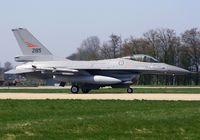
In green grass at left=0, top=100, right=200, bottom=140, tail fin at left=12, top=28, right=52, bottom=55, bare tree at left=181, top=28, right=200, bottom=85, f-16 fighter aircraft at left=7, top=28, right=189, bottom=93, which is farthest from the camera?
bare tree at left=181, top=28, right=200, bottom=85

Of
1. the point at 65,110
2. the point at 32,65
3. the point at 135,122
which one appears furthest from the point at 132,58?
the point at 135,122

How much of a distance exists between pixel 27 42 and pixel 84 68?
4968mm

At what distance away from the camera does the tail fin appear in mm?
30625

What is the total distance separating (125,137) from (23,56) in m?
22.9

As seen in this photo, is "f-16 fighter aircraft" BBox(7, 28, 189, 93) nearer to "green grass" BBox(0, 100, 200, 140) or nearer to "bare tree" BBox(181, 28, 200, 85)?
"green grass" BBox(0, 100, 200, 140)

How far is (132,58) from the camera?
29.8 m

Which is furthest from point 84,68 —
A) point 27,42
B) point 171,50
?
point 171,50

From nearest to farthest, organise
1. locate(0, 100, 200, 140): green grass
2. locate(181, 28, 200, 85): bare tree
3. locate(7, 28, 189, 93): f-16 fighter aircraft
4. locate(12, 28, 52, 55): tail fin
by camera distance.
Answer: locate(0, 100, 200, 140): green grass, locate(7, 28, 189, 93): f-16 fighter aircraft, locate(12, 28, 52, 55): tail fin, locate(181, 28, 200, 85): bare tree

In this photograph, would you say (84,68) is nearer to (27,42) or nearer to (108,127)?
(27,42)

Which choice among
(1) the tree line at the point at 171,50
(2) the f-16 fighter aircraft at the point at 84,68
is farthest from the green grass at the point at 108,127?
(1) the tree line at the point at 171,50

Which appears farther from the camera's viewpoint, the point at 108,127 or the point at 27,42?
the point at 27,42

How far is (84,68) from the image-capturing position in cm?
2955

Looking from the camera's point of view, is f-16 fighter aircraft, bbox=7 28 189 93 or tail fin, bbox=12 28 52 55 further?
tail fin, bbox=12 28 52 55

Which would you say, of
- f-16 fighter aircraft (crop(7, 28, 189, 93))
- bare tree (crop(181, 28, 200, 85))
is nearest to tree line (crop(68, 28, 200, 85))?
bare tree (crop(181, 28, 200, 85))
